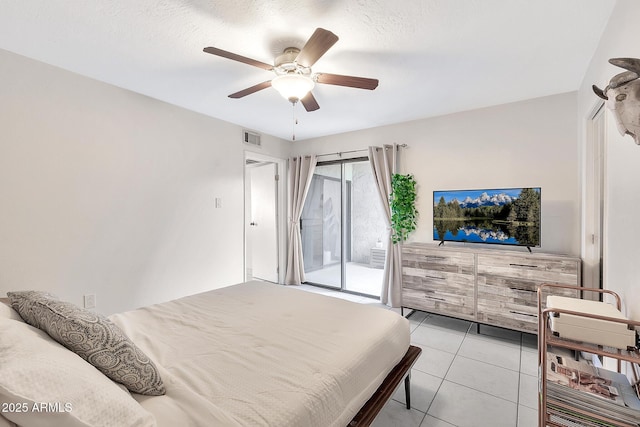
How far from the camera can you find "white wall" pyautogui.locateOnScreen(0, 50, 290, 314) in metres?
2.26

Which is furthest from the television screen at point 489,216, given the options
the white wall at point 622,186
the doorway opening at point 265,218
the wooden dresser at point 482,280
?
the doorway opening at point 265,218

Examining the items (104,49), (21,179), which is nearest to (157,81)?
(104,49)

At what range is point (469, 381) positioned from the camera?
7.17ft

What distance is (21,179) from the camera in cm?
226

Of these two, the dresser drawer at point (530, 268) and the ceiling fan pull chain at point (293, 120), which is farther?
the ceiling fan pull chain at point (293, 120)

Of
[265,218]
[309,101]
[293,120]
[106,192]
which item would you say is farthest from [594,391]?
[265,218]

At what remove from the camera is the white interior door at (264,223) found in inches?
196

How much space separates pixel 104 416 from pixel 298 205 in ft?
13.5

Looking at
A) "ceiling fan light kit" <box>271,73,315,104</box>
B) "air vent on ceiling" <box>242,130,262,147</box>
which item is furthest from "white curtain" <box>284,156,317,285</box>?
"ceiling fan light kit" <box>271,73,315,104</box>

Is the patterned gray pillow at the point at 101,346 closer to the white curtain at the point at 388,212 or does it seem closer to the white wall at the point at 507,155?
the white curtain at the point at 388,212

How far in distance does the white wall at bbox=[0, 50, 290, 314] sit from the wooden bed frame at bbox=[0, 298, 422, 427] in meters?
1.01

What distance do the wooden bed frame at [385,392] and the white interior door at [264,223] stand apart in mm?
3406

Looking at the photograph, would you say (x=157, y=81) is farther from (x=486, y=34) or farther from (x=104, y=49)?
(x=486, y=34)

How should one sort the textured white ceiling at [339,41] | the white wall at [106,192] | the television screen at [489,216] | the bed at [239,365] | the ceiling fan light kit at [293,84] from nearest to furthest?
the bed at [239,365] → the textured white ceiling at [339,41] → the ceiling fan light kit at [293,84] → the white wall at [106,192] → the television screen at [489,216]
